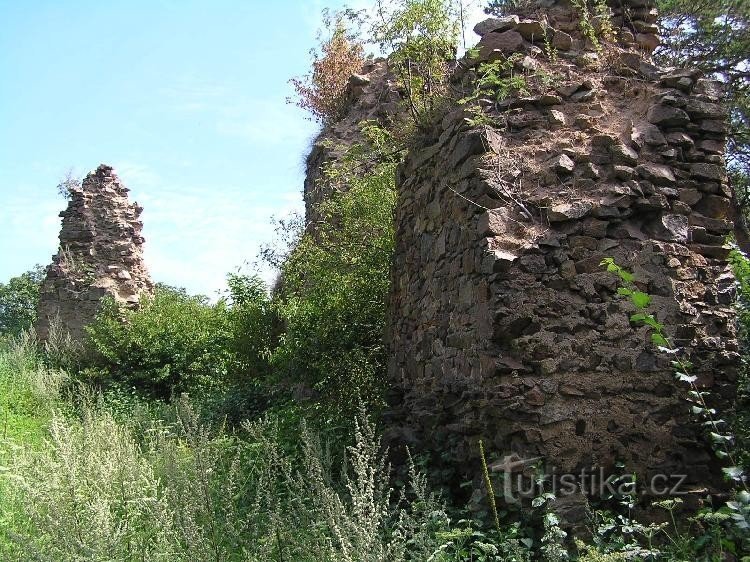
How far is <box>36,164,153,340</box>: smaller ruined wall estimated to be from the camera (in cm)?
1554

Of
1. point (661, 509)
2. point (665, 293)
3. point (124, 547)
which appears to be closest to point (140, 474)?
point (124, 547)

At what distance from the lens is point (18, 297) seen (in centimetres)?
4262

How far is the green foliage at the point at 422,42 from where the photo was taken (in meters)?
7.39

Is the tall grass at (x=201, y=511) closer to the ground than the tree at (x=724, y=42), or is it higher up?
closer to the ground

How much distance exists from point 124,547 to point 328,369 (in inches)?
131

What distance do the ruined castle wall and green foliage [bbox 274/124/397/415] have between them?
161cm

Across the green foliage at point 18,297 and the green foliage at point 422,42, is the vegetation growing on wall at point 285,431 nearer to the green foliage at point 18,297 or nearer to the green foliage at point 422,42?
the green foliage at point 422,42

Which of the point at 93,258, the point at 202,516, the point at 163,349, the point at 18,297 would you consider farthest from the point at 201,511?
the point at 18,297

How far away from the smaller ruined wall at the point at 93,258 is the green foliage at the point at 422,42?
10.3 meters

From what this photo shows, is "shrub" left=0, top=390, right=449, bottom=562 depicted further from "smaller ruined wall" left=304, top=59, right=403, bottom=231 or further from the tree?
the tree

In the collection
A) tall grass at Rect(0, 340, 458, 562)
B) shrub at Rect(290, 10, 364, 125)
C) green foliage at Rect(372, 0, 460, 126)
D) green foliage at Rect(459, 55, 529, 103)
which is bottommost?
tall grass at Rect(0, 340, 458, 562)

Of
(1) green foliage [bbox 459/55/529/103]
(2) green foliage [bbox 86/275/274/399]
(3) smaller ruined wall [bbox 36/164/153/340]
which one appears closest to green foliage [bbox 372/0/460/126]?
(1) green foliage [bbox 459/55/529/103]

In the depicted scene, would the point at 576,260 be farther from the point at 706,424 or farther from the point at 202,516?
the point at 202,516

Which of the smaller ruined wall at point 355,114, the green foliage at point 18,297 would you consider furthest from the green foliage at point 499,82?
the green foliage at point 18,297
